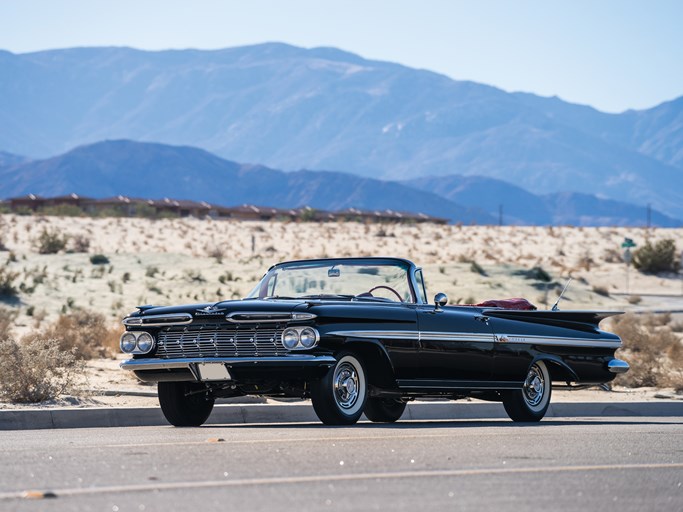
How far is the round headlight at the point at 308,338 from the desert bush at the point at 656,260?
1845 inches

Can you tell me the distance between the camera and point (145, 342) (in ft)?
43.3

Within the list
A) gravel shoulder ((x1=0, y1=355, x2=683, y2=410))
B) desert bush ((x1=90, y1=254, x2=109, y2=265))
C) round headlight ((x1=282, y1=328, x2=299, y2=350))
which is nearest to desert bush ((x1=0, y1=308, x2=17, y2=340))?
gravel shoulder ((x1=0, y1=355, x2=683, y2=410))

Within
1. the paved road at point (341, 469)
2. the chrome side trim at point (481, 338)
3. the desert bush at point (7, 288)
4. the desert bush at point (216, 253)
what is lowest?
the paved road at point (341, 469)

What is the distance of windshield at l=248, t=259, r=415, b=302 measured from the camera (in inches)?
547

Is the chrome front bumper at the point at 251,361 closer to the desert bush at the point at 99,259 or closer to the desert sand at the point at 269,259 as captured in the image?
the desert sand at the point at 269,259

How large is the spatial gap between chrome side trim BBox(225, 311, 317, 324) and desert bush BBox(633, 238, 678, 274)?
46.9 metres

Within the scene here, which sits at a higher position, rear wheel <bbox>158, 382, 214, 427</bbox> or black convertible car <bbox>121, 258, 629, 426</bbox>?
black convertible car <bbox>121, 258, 629, 426</bbox>

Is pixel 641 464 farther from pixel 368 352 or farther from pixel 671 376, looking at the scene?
pixel 671 376

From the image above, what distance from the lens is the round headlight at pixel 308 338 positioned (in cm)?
1253

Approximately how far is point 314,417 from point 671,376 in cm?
938

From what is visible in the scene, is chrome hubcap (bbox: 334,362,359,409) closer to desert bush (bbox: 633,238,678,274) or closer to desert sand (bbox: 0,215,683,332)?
desert sand (bbox: 0,215,683,332)

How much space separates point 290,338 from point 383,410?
113 inches

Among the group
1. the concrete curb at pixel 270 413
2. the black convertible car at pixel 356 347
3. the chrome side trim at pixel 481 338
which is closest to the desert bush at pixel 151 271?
the concrete curb at pixel 270 413

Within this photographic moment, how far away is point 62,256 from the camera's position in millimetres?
53375
